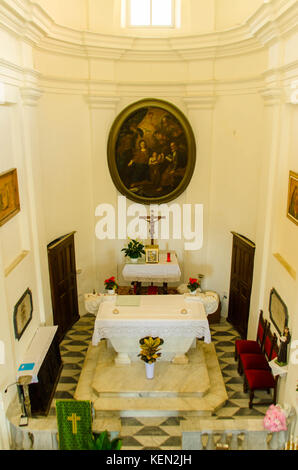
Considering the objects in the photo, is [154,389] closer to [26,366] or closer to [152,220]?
[26,366]

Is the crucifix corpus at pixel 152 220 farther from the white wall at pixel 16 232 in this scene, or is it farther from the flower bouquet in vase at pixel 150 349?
the flower bouquet in vase at pixel 150 349

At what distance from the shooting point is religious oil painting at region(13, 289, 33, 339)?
22.0ft

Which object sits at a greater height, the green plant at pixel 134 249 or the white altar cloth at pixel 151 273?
the green plant at pixel 134 249

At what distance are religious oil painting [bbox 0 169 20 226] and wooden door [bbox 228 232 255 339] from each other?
4.79 metres

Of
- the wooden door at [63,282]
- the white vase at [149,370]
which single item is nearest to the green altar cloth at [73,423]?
the white vase at [149,370]

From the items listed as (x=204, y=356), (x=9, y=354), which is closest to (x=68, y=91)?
(x=9, y=354)

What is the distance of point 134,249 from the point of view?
9922mm

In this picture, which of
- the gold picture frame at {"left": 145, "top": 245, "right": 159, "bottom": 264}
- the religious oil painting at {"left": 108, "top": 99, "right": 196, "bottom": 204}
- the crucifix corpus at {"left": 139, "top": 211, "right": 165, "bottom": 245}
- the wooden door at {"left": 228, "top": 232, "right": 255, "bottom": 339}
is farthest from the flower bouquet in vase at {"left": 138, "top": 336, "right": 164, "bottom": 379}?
the religious oil painting at {"left": 108, "top": 99, "right": 196, "bottom": 204}

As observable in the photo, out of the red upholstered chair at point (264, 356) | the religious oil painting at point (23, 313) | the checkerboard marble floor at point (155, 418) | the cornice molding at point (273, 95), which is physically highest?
the cornice molding at point (273, 95)

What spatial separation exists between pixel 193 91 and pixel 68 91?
2.91 meters

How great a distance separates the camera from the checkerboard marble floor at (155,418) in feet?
21.4

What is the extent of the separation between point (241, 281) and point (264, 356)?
2.07m

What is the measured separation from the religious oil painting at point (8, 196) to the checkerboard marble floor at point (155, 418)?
346cm

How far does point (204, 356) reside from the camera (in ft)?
27.6
